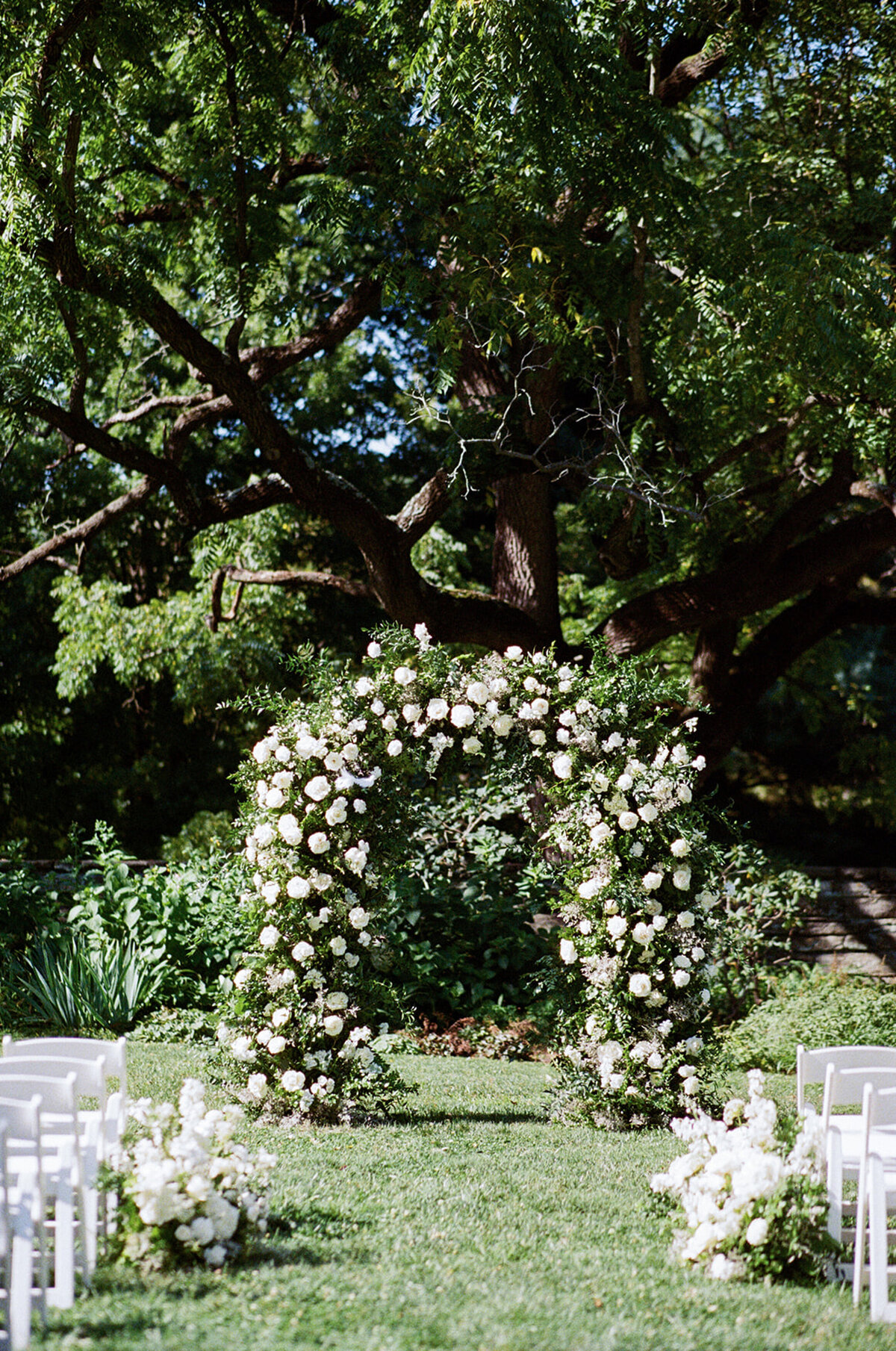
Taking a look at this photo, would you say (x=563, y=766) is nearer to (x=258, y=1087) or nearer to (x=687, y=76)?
(x=258, y=1087)

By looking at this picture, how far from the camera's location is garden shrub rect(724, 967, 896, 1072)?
352 inches

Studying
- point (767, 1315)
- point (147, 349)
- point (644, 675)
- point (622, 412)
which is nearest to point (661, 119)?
point (622, 412)

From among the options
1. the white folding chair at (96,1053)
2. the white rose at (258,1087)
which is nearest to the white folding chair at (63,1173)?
the white folding chair at (96,1053)

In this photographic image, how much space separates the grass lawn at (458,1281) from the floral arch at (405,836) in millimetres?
695

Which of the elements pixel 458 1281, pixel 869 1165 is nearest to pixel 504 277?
pixel 869 1165

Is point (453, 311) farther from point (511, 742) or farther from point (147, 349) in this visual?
point (147, 349)

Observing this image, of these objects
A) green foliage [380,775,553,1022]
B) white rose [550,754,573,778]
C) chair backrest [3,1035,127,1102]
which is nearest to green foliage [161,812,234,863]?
green foliage [380,775,553,1022]

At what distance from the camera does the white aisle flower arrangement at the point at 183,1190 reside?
153 inches

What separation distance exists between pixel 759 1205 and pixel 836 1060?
3.23 feet

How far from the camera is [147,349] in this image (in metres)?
15.0

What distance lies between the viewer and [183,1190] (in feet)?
13.1

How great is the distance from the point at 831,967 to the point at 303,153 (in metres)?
9.15

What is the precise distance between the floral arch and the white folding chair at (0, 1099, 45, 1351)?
298cm

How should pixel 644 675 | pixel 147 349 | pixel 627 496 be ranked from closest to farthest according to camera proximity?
pixel 644 675
pixel 627 496
pixel 147 349
